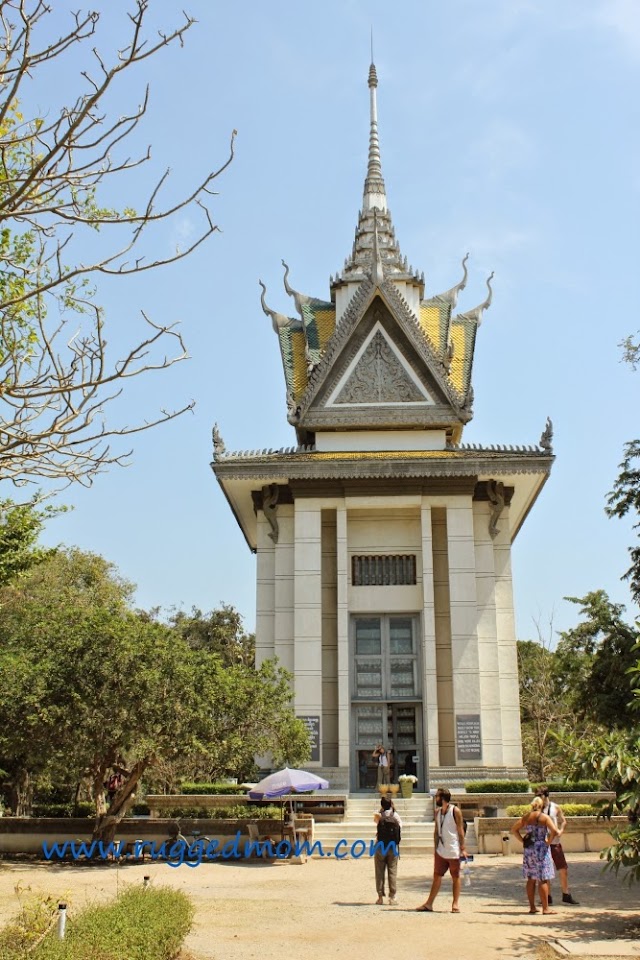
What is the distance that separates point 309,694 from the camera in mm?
23906

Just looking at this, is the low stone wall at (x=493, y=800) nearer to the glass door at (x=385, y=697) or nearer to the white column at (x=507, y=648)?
the white column at (x=507, y=648)

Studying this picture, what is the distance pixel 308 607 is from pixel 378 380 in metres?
6.85

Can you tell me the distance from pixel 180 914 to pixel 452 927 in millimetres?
3035

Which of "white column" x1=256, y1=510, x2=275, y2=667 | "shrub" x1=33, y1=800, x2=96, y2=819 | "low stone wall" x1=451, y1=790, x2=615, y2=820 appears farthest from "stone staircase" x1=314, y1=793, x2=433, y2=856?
"shrub" x1=33, y1=800, x2=96, y2=819

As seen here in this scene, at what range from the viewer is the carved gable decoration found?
27328mm

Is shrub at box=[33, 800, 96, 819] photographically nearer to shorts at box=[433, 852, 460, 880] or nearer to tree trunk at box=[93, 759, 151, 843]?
tree trunk at box=[93, 759, 151, 843]

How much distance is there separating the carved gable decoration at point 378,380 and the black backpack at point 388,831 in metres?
16.4

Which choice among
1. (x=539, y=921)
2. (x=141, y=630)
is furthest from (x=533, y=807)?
(x=141, y=630)

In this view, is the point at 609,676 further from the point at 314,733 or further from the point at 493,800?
the point at 314,733

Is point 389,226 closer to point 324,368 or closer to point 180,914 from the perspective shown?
point 324,368

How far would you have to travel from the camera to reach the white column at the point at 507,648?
79.7 ft

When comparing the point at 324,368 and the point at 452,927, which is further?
the point at 324,368

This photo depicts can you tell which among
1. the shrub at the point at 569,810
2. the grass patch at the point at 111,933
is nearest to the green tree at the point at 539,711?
the shrub at the point at 569,810

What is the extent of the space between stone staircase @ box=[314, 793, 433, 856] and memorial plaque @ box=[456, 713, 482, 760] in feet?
4.38
